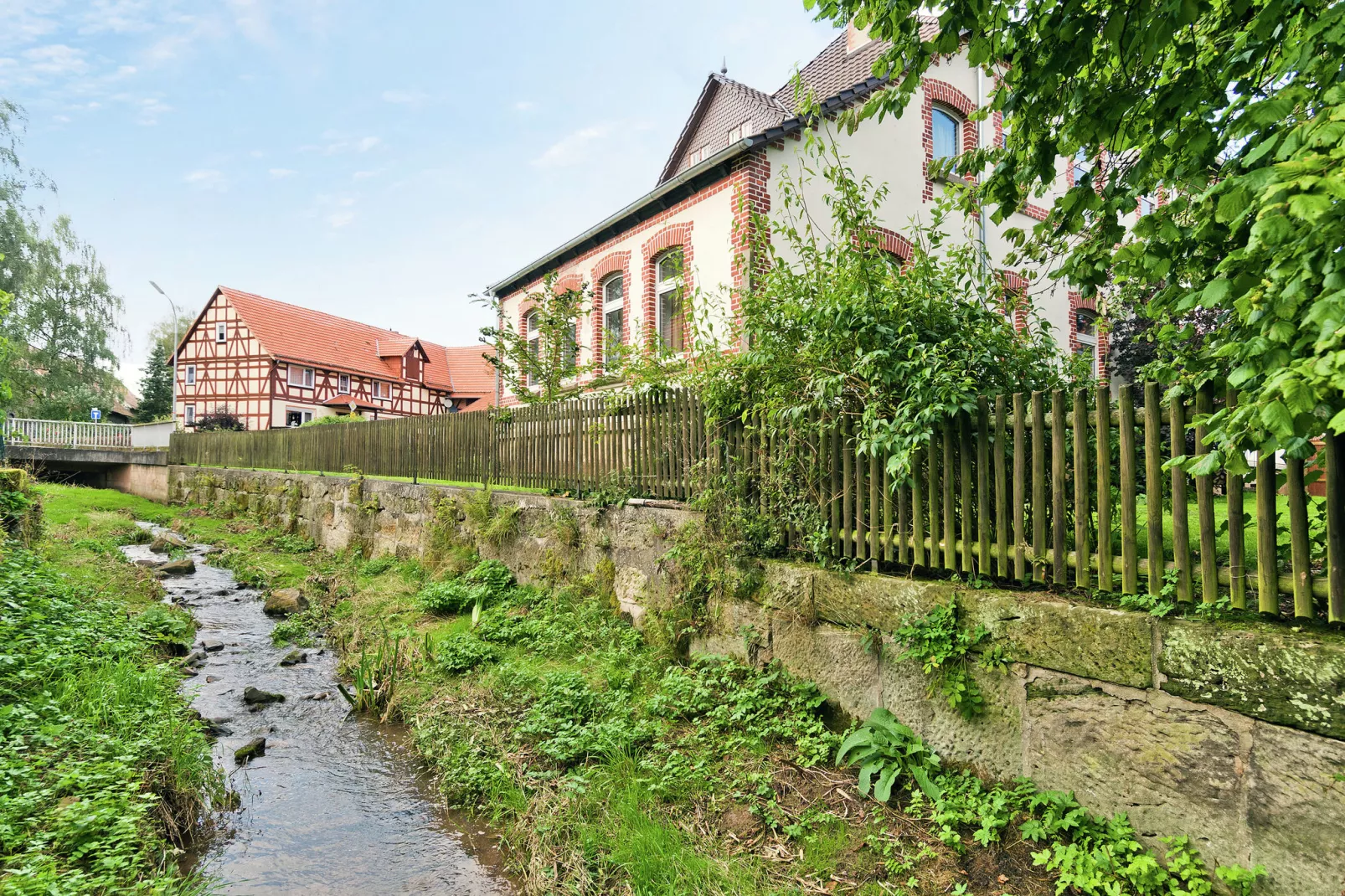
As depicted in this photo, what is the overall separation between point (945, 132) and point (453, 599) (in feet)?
40.2

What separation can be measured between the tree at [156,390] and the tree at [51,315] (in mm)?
8513

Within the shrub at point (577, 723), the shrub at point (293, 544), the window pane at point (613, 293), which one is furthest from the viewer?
the window pane at point (613, 293)

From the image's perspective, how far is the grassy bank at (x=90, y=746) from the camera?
2.93 m

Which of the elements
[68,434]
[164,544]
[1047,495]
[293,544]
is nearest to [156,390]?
[68,434]

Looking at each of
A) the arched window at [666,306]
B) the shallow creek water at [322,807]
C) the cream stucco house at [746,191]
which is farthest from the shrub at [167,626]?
the arched window at [666,306]

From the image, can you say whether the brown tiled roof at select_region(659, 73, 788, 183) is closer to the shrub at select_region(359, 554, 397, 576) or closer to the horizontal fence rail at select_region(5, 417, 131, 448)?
the shrub at select_region(359, 554, 397, 576)

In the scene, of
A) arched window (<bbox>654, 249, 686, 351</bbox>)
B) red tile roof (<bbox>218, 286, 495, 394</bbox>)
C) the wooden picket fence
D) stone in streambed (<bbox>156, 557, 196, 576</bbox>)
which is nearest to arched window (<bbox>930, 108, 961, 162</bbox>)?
arched window (<bbox>654, 249, 686, 351</bbox>)

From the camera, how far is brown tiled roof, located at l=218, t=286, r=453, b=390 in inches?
1374

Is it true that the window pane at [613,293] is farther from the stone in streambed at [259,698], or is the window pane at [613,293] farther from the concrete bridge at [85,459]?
the concrete bridge at [85,459]

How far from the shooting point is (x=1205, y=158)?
2.73m

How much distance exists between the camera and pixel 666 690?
480cm

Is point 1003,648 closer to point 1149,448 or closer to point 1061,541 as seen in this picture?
point 1061,541

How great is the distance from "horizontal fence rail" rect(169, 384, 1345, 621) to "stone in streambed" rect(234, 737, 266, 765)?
3.50m

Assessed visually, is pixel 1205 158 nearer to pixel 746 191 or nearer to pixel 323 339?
pixel 746 191
